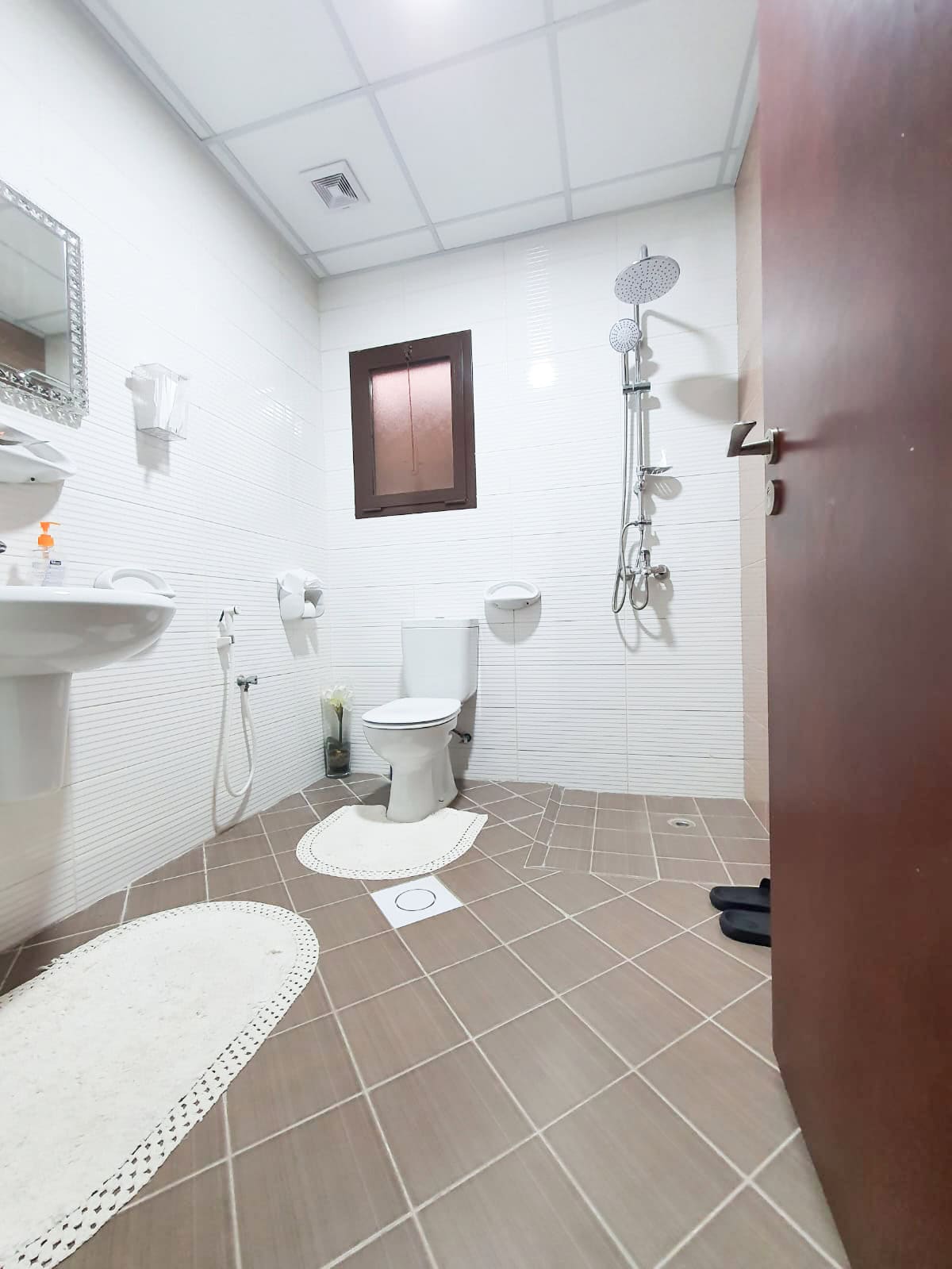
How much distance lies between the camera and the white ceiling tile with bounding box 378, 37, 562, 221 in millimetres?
1544

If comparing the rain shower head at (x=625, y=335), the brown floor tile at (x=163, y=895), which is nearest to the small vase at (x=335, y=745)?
the brown floor tile at (x=163, y=895)

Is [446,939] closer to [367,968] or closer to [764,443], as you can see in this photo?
[367,968]

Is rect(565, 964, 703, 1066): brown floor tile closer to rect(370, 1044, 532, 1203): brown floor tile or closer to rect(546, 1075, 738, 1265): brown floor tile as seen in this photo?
rect(546, 1075, 738, 1265): brown floor tile

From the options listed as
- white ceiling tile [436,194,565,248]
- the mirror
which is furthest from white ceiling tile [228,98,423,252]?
the mirror

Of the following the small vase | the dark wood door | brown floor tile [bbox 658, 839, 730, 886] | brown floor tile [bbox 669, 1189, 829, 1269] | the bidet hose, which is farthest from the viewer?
the small vase

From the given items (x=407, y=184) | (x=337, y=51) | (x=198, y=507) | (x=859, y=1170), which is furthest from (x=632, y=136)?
(x=859, y=1170)

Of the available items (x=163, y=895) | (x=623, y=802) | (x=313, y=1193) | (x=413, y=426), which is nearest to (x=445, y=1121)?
(x=313, y=1193)

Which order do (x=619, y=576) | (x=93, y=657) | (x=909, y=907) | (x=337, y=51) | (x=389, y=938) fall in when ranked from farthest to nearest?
(x=619, y=576) → (x=337, y=51) → (x=389, y=938) → (x=93, y=657) → (x=909, y=907)

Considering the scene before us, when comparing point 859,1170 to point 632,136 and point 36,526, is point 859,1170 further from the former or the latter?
point 632,136

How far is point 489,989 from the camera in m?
1.03

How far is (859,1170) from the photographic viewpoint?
0.53m

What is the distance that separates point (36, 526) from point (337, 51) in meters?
1.63

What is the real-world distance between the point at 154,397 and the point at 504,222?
1.62 m

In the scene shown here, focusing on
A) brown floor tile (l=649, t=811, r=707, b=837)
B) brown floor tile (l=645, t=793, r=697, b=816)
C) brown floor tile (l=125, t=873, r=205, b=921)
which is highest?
brown floor tile (l=645, t=793, r=697, b=816)
